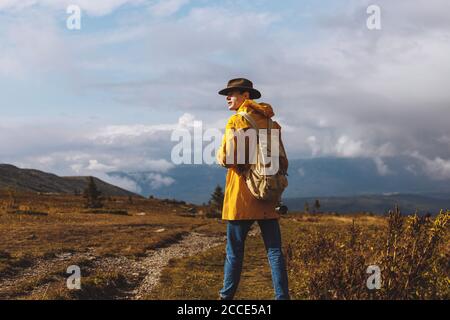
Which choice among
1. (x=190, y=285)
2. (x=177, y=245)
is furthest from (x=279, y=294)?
(x=177, y=245)

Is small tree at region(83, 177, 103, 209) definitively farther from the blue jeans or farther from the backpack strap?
the backpack strap

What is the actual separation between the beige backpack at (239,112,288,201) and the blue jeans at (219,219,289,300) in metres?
0.50

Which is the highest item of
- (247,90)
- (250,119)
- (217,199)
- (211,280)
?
(217,199)

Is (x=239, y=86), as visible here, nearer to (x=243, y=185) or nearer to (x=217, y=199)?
(x=243, y=185)

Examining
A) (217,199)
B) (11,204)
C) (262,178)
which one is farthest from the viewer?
(217,199)

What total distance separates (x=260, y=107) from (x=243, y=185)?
1184 millimetres

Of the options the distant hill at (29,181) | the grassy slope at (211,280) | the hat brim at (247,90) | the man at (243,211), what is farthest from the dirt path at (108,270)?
the distant hill at (29,181)

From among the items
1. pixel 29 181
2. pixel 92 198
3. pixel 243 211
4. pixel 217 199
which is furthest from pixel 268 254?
pixel 29 181

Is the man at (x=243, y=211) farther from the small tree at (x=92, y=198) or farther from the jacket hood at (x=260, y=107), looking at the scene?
the small tree at (x=92, y=198)

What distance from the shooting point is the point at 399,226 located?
868cm

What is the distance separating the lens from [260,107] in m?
7.33

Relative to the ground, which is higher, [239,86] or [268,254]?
[239,86]

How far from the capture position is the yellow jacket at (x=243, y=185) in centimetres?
726

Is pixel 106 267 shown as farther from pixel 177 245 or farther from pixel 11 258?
pixel 177 245
